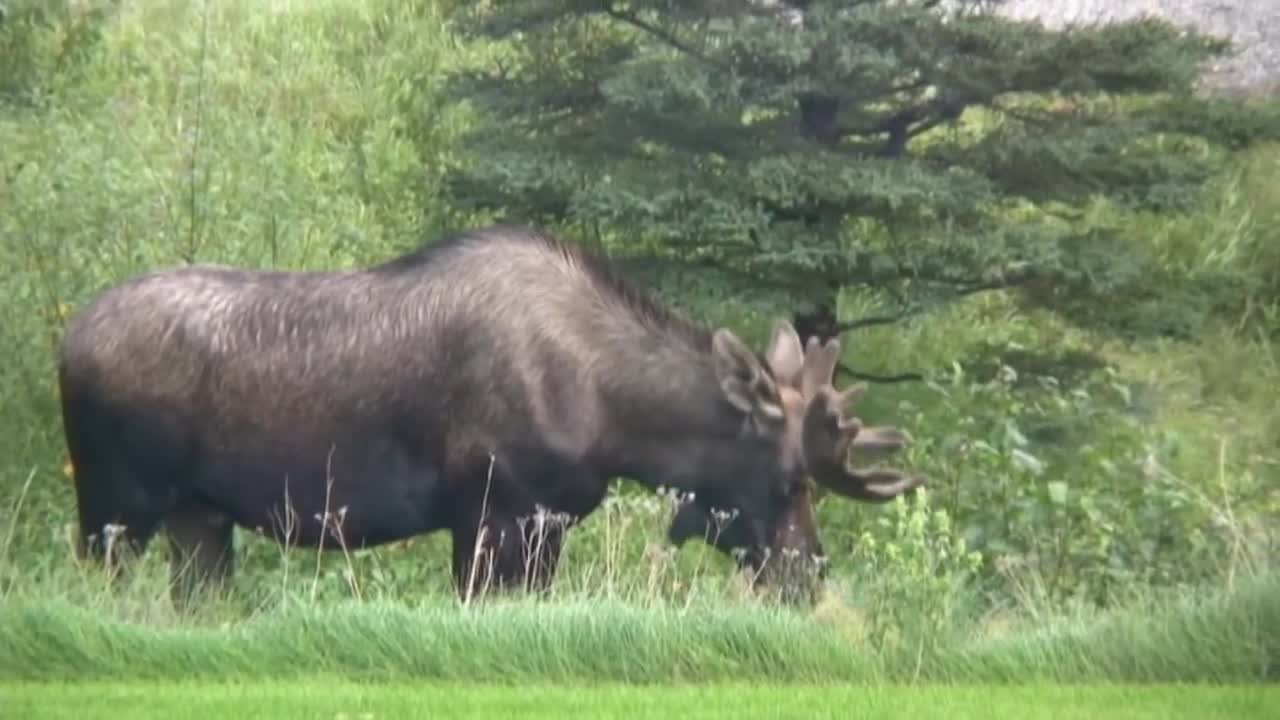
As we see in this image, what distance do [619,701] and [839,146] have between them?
558cm

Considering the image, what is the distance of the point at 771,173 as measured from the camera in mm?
13000

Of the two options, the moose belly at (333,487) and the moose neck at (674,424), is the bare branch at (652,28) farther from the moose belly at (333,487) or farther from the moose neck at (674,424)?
the moose belly at (333,487)

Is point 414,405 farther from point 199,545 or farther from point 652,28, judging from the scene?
point 652,28

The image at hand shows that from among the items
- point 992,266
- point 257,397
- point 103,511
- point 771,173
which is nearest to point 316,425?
point 257,397

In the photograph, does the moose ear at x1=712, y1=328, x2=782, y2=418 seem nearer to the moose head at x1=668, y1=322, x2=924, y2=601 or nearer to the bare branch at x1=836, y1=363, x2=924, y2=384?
the moose head at x1=668, y1=322, x2=924, y2=601

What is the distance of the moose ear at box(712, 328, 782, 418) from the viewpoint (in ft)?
37.1

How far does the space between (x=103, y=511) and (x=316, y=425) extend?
106 cm

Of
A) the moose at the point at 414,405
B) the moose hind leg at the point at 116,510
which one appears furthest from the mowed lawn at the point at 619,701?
the moose hind leg at the point at 116,510

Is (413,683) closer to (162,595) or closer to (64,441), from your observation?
(162,595)

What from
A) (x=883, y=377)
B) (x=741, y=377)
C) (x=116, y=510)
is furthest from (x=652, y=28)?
(x=116, y=510)

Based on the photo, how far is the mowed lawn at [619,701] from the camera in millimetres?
8562

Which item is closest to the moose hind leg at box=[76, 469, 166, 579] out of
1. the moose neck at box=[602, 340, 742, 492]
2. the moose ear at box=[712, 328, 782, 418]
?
the moose neck at box=[602, 340, 742, 492]

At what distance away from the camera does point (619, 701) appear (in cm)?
882

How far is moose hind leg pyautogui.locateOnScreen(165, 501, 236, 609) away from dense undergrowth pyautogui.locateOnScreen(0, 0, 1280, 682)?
0.14m
